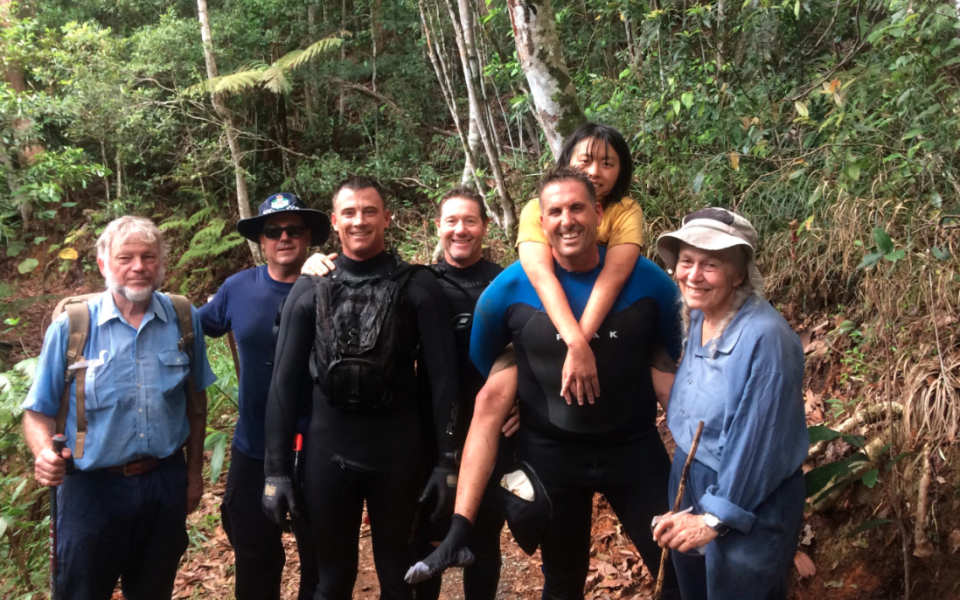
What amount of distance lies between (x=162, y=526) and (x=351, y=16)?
12058 millimetres

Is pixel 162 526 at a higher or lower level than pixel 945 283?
lower

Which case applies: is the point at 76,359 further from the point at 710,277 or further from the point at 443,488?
the point at 710,277

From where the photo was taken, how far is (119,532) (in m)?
2.68

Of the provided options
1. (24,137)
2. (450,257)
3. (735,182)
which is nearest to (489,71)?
(735,182)

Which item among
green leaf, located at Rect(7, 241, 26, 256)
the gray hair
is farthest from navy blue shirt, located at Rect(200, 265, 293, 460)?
green leaf, located at Rect(7, 241, 26, 256)

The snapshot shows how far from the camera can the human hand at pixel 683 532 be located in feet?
6.60

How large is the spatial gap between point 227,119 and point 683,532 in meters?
11.2

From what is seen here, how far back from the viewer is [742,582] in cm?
205

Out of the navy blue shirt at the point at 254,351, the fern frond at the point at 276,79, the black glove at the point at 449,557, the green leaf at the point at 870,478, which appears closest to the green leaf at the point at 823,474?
the green leaf at the point at 870,478

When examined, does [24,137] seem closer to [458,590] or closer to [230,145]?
[230,145]

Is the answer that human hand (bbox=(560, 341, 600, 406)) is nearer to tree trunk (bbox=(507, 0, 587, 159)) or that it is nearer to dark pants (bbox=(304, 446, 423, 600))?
dark pants (bbox=(304, 446, 423, 600))

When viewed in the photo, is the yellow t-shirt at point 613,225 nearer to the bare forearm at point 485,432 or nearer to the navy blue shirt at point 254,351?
the bare forearm at point 485,432

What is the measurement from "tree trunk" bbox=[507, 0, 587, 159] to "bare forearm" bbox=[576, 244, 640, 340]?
206 centimetres

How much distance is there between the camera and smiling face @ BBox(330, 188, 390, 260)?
2855 millimetres
